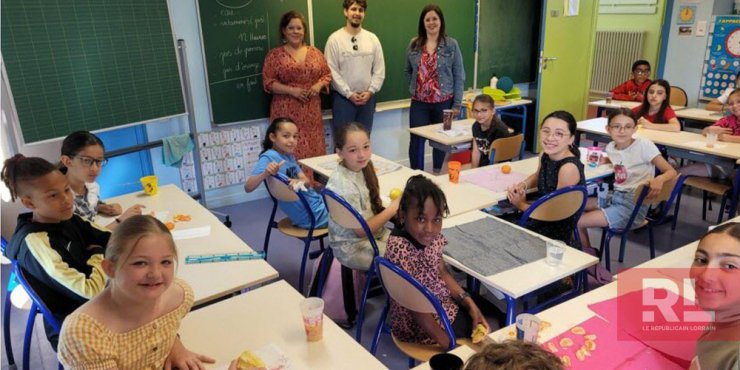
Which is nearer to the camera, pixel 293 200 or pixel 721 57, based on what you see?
pixel 293 200

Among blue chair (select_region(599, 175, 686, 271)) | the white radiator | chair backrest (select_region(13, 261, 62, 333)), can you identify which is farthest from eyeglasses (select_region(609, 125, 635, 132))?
the white radiator

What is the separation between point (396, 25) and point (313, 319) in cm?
457

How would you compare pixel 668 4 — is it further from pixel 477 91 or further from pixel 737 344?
pixel 737 344

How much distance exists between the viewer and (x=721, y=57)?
6.65 meters

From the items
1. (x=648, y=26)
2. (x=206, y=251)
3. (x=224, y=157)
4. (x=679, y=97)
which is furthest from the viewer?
(x=648, y=26)

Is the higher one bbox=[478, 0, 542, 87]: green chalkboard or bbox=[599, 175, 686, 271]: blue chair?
bbox=[478, 0, 542, 87]: green chalkboard

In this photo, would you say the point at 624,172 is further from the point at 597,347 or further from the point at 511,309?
the point at 597,347

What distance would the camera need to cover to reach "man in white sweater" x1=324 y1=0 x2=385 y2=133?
196 inches

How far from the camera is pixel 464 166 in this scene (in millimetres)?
4582

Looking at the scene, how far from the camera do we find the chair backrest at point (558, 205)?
2.68m

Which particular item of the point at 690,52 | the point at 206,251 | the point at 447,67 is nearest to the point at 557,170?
the point at 206,251

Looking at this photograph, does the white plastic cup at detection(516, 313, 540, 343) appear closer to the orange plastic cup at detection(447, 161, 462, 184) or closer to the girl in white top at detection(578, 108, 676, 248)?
the orange plastic cup at detection(447, 161, 462, 184)

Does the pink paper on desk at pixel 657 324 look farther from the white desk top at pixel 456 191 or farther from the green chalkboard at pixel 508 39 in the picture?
the green chalkboard at pixel 508 39

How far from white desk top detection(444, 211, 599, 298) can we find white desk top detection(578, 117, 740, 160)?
2.46 meters
